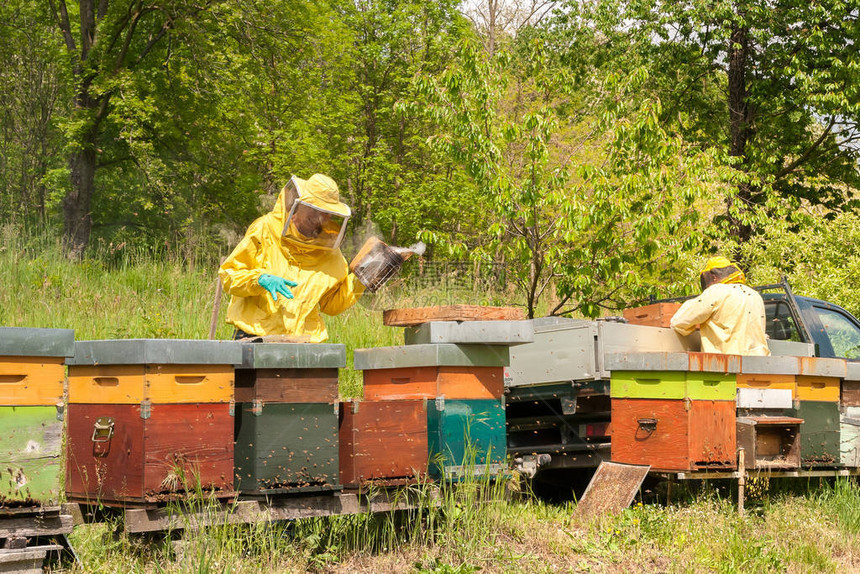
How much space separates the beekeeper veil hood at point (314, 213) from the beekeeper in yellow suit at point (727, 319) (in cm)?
318

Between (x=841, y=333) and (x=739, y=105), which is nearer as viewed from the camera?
(x=841, y=333)

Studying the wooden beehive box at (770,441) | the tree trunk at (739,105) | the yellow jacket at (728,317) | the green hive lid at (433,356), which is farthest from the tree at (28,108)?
the wooden beehive box at (770,441)

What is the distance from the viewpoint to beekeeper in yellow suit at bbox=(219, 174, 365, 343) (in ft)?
18.3

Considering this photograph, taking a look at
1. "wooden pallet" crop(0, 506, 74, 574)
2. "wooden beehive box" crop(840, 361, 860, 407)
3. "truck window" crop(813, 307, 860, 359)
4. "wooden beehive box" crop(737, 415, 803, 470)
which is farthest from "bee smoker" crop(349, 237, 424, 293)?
"truck window" crop(813, 307, 860, 359)

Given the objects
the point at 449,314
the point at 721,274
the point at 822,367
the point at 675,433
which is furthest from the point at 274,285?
the point at 822,367

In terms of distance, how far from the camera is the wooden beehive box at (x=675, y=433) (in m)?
6.09

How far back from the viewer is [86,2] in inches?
645

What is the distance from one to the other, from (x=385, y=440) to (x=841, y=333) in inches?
234

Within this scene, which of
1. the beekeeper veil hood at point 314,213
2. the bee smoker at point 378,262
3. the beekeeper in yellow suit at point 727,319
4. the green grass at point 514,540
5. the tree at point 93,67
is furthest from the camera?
the tree at point 93,67

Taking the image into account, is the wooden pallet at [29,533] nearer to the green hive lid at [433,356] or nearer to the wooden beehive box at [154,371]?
the wooden beehive box at [154,371]

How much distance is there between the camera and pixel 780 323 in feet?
28.2

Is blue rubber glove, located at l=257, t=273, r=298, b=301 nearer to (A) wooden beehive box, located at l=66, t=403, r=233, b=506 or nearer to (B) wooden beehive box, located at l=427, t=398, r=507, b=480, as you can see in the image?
(A) wooden beehive box, located at l=66, t=403, r=233, b=506

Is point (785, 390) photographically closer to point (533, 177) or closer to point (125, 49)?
point (533, 177)

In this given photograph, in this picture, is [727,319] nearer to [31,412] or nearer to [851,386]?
[851,386]
